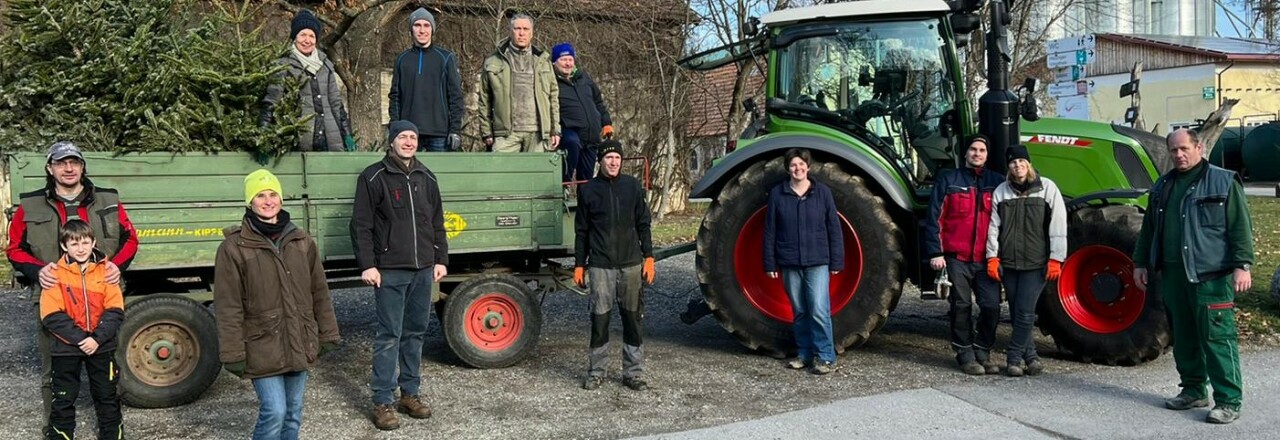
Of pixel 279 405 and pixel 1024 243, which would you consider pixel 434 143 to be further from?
pixel 1024 243

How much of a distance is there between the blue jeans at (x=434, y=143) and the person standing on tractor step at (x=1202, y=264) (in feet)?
14.6

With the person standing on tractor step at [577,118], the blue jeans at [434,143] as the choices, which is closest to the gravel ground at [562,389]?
the person standing on tractor step at [577,118]

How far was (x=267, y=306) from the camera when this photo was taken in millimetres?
4594

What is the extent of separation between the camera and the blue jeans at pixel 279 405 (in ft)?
15.2

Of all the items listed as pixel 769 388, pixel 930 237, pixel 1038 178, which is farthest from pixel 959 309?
pixel 769 388

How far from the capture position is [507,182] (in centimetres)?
689

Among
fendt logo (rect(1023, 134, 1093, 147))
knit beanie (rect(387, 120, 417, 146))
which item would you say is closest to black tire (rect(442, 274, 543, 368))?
knit beanie (rect(387, 120, 417, 146))

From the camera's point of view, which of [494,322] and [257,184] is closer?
[257,184]

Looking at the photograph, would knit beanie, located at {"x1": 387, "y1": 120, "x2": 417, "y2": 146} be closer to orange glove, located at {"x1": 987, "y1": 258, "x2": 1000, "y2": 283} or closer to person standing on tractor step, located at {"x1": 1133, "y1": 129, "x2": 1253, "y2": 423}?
orange glove, located at {"x1": 987, "y1": 258, "x2": 1000, "y2": 283}

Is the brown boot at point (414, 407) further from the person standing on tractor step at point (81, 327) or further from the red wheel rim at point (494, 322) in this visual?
the person standing on tractor step at point (81, 327)

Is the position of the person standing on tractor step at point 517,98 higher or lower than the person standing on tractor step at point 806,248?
higher

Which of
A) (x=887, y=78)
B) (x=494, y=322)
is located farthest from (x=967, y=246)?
(x=494, y=322)

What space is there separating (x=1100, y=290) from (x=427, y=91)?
4.52 meters

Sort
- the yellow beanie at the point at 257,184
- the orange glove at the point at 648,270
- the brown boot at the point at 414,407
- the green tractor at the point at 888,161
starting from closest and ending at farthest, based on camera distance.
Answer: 1. the yellow beanie at the point at 257,184
2. the brown boot at the point at 414,407
3. the orange glove at the point at 648,270
4. the green tractor at the point at 888,161
